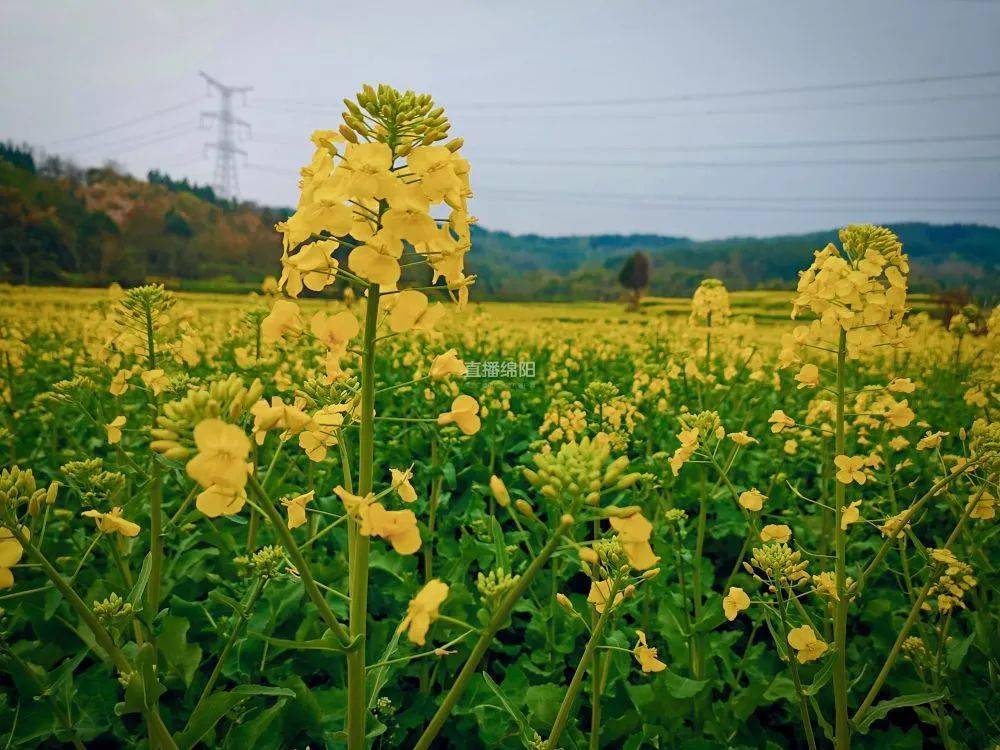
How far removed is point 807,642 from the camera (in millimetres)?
1853

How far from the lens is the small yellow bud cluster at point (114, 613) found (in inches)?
64.4

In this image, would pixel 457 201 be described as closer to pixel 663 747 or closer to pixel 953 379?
pixel 663 747

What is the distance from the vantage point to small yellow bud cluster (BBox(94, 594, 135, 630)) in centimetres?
164

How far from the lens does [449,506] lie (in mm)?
4055

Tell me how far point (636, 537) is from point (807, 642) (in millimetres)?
1326

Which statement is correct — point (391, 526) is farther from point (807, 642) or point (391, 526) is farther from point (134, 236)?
point (134, 236)

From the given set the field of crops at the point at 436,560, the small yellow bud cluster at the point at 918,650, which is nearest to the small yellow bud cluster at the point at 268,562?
the field of crops at the point at 436,560

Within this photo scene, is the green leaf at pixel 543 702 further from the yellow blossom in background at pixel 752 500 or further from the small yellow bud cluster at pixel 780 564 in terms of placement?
the yellow blossom in background at pixel 752 500

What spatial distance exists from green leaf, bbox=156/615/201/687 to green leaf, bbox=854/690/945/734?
2.58m

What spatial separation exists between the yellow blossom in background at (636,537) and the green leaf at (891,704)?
1.36m

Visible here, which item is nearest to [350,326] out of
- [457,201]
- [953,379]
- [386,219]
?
[386,219]

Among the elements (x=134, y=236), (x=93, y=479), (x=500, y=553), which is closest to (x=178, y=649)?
(x=93, y=479)

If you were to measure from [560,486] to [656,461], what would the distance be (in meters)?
2.16

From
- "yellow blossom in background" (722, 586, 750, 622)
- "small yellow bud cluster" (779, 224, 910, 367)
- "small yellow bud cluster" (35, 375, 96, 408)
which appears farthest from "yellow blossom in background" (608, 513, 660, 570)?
"small yellow bud cluster" (35, 375, 96, 408)
